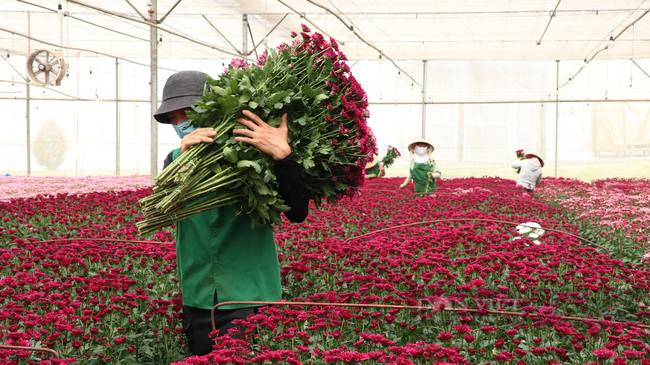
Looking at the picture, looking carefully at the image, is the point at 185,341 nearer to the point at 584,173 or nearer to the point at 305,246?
the point at 305,246

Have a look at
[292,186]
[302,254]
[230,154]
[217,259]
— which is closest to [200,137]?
[230,154]

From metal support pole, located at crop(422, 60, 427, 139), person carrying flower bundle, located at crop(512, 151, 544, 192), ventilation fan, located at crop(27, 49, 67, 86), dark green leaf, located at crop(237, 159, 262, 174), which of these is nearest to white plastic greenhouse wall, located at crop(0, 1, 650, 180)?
metal support pole, located at crop(422, 60, 427, 139)

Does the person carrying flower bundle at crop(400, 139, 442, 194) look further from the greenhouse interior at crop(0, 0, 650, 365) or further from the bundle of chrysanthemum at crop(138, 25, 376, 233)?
the bundle of chrysanthemum at crop(138, 25, 376, 233)

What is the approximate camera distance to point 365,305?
1.77 m

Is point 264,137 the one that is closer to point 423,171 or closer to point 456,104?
point 423,171

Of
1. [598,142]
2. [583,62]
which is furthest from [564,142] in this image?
[583,62]

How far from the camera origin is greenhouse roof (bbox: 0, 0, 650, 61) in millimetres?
12453

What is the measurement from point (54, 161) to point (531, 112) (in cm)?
2120

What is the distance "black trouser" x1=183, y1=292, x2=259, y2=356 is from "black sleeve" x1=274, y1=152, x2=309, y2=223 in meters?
0.43

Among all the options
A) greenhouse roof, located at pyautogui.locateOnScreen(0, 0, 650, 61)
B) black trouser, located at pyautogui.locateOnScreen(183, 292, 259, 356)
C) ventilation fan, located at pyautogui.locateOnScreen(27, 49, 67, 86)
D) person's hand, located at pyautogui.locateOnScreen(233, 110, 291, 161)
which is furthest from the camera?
greenhouse roof, located at pyautogui.locateOnScreen(0, 0, 650, 61)

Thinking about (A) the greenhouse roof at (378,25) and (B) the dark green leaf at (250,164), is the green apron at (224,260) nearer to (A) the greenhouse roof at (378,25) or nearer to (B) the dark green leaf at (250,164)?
(B) the dark green leaf at (250,164)

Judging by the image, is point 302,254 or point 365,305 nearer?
point 365,305

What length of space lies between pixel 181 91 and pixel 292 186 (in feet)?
2.05

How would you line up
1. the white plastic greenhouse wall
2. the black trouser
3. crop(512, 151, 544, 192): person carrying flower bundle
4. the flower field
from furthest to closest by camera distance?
the white plastic greenhouse wall
crop(512, 151, 544, 192): person carrying flower bundle
the black trouser
the flower field
